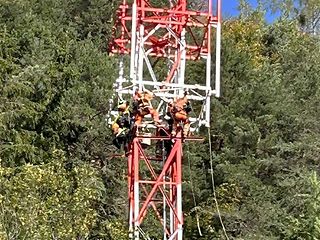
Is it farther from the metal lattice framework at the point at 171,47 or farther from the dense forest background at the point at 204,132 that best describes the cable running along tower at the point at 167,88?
the dense forest background at the point at 204,132

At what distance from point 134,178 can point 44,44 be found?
11835 mm

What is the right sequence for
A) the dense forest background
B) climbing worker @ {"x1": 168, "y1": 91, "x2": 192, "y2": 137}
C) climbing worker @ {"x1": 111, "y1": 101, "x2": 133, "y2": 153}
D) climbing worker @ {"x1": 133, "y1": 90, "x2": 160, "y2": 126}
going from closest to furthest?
climbing worker @ {"x1": 133, "y1": 90, "x2": 160, "y2": 126} → climbing worker @ {"x1": 168, "y1": 91, "x2": 192, "y2": 137} → climbing worker @ {"x1": 111, "y1": 101, "x2": 133, "y2": 153} → the dense forest background

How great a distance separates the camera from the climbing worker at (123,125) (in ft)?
36.1

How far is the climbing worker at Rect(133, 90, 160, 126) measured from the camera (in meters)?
10.7

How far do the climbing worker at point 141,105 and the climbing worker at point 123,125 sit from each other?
135 millimetres

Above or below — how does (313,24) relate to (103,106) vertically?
above

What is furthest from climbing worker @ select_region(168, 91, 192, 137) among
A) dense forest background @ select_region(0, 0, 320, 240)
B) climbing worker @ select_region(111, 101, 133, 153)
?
dense forest background @ select_region(0, 0, 320, 240)

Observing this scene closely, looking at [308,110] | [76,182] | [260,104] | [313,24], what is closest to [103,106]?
[260,104]

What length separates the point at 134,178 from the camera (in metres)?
11.1

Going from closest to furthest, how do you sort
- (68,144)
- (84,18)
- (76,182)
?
1. (76,182)
2. (68,144)
3. (84,18)

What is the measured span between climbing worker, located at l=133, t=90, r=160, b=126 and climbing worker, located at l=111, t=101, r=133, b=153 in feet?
0.44

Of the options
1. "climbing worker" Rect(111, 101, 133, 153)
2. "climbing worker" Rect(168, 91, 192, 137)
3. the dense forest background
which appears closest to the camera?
"climbing worker" Rect(168, 91, 192, 137)

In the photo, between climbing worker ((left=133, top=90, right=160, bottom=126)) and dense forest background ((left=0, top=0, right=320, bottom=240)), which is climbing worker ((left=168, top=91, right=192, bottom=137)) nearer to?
climbing worker ((left=133, top=90, right=160, bottom=126))

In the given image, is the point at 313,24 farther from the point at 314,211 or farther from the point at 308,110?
the point at 314,211
